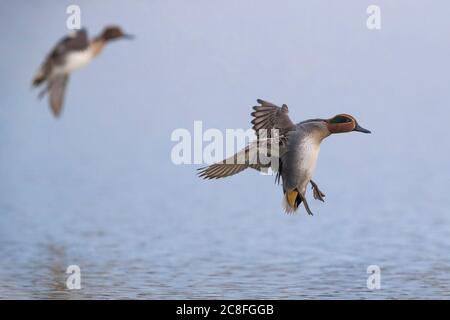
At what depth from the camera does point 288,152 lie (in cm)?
427

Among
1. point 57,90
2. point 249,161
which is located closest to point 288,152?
point 249,161

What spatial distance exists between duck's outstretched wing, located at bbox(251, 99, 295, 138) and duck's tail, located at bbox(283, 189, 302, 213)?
22 centimetres

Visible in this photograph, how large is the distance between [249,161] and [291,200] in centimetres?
23

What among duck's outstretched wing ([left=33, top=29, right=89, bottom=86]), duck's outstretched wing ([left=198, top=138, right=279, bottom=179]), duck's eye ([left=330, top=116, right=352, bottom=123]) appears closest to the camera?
duck's outstretched wing ([left=33, top=29, right=89, bottom=86])

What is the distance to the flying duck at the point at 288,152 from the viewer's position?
4.21 meters

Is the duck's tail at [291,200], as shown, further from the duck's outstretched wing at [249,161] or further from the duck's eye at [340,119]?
the duck's eye at [340,119]

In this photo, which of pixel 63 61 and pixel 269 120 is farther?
pixel 269 120

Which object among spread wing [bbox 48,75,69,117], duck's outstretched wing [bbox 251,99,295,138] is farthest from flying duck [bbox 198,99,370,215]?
spread wing [bbox 48,75,69,117]

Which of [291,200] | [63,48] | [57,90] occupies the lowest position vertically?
[291,200]

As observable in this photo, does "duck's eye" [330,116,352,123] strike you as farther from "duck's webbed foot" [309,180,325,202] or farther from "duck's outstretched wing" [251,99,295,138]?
"duck's webbed foot" [309,180,325,202]

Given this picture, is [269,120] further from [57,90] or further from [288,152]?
[57,90]

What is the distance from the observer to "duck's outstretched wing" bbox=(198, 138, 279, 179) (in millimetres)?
4176
